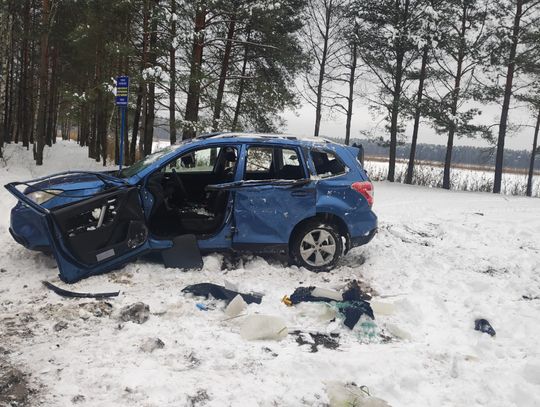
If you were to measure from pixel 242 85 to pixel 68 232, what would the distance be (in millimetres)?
12273

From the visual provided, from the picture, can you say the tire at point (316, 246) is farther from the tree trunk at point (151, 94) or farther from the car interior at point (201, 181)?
the tree trunk at point (151, 94)

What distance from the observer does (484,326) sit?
4074 millimetres

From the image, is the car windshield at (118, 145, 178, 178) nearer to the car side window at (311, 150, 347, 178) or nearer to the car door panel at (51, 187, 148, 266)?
the car door panel at (51, 187, 148, 266)

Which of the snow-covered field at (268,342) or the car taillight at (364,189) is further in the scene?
the car taillight at (364,189)

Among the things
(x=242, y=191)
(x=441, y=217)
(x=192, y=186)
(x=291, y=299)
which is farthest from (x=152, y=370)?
(x=441, y=217)

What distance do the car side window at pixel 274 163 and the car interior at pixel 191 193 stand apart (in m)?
0.25

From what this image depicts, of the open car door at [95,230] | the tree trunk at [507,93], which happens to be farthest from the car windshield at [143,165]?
the tree trunk at [507,93]

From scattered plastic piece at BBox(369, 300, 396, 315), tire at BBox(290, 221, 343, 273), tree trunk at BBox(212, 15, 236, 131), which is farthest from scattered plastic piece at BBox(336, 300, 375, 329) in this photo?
tree trunk at BBox(212, 15, 236, 131)

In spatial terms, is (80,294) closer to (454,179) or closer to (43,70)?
(43,70)

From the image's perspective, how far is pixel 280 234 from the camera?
5461 mm

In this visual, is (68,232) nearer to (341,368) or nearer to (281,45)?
(341,368)

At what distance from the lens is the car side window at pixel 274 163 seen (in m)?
5.63

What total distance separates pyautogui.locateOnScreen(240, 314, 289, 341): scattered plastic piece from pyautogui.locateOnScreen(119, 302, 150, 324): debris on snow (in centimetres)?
89

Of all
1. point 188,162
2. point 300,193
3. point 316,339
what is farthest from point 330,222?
point 188,162
